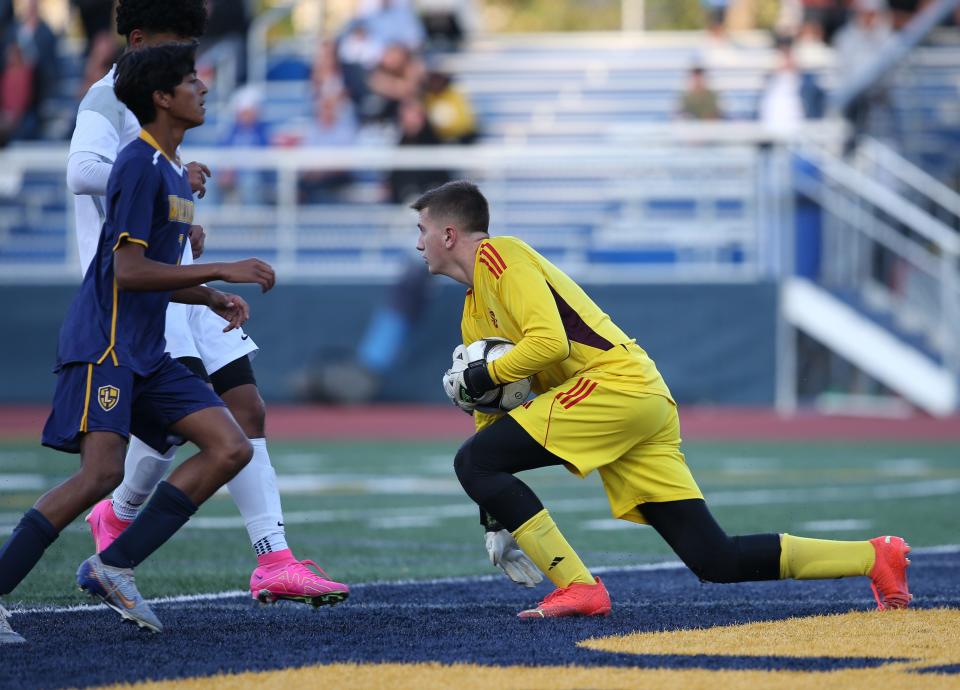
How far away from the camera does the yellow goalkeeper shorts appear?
523cm

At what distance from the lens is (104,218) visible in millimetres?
5391

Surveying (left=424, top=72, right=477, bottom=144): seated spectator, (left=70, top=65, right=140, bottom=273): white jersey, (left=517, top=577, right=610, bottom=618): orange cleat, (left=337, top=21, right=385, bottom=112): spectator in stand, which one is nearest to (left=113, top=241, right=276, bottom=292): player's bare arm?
(left=70, top=65, right=140, bottom=273): white jersey

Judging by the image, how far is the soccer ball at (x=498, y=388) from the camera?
209 inches

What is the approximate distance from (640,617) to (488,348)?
105 centimetres

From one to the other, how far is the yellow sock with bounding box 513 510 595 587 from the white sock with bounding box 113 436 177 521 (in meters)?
1.37

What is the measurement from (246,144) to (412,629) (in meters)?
13.7

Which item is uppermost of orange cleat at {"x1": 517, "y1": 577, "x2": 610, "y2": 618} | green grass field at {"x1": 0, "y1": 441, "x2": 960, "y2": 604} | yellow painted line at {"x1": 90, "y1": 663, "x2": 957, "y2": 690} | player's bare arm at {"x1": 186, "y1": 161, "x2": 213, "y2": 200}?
player's bare arm at {"x1": 186, "y1": 161, "x2": 213, "y2": 200}

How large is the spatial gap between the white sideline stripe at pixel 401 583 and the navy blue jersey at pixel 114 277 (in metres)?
1.16

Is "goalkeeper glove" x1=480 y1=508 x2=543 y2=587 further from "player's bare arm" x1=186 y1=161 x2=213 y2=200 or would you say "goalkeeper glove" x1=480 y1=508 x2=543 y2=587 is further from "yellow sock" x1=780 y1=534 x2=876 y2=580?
"player's bare arm" x1=186 y1=161 x2=213 y2=200

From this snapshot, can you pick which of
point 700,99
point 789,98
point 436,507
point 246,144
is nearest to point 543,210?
point 700,99

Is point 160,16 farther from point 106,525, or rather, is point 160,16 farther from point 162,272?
point 106,525

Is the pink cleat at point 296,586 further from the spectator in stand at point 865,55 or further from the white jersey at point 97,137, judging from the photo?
the spectator in stand at point 865,55

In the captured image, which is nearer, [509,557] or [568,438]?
[568,438]

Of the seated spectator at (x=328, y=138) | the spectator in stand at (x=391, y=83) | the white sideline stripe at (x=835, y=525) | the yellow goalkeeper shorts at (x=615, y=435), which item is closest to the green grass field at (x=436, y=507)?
the white sideline stripe at (x=835, y=525)
